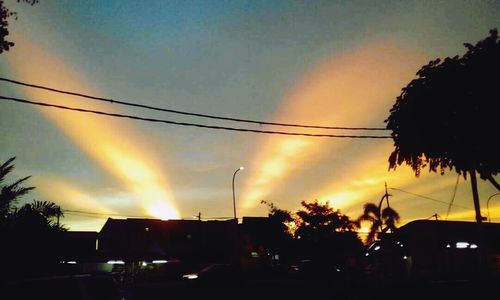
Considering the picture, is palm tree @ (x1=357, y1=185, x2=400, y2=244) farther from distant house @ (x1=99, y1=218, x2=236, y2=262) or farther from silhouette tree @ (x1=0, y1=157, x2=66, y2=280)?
silhouette tree @ (x1=0, y1=157, x2=66, y2=280)

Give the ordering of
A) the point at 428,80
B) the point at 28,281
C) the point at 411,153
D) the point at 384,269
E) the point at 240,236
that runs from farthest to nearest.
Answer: the point at 240,236, the point at 384,269, the point at 411,153, the point at 428,80, the point at 28,281

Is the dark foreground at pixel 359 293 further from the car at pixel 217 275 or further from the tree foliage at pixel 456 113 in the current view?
the tree foliage at pixel 456 113

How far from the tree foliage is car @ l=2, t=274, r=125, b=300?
1790 cm

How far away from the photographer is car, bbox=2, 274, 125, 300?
830 centimetres

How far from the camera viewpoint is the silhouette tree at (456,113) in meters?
20.8

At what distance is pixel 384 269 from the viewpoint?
39094 mm

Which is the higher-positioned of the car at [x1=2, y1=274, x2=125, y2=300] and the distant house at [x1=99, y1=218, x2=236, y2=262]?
the distant house at [x1=99, y1=218, x2=236, y2=262]

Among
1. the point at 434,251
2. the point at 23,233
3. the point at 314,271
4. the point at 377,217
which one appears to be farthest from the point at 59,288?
the point at 377,217

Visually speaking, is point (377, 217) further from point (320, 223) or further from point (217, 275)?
point (217, 275)

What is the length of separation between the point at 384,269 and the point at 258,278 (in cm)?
1124

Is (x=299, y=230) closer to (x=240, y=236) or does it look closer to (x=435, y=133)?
(x=240, y=236)

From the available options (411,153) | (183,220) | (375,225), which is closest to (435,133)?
(411,153)

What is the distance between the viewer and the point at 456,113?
21.7 metres

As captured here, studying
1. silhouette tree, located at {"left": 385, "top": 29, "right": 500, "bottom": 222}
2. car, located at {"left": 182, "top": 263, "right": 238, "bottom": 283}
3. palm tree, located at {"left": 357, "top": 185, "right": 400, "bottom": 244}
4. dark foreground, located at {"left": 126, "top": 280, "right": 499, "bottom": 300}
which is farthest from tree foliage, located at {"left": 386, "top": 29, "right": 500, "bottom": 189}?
palm tree, located at {"left": 357, "top": 185, "right": 400, "bottom": 244}
